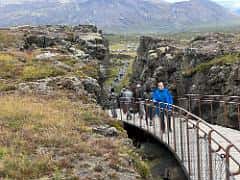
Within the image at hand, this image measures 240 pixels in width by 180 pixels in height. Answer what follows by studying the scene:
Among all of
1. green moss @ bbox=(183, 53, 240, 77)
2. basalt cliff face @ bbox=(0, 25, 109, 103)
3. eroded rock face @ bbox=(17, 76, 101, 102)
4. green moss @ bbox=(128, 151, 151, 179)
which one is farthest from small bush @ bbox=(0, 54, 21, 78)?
green moss @ bbox=(128, 151, 151, 179)

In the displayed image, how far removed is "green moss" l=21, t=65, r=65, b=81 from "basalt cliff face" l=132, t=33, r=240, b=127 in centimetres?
1207

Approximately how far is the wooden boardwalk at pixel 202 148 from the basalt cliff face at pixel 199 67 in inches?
533

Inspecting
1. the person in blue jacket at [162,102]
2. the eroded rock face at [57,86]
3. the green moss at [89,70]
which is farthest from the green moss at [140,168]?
the green moss at [89,70]

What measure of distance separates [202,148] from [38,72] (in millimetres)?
16340

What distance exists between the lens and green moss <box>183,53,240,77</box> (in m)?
39.0

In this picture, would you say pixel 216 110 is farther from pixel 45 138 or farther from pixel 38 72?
pixel 45 138

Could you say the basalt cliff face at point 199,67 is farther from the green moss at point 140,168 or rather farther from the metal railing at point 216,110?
the green moss at point 140,168

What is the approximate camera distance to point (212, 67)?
4050 cm

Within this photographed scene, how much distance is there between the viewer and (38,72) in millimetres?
28984

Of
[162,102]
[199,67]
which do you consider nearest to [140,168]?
[162,102]

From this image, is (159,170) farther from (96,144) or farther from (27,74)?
(27,74)

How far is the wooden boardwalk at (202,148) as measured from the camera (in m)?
10.9

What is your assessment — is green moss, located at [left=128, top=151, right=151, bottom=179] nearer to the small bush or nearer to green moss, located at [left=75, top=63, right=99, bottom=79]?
green moss, located at [left=75, top=63, right=99, bottom=79]

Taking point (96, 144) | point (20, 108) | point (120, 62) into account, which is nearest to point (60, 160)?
point (96, 144)
